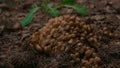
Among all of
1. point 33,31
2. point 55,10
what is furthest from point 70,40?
point 55,10

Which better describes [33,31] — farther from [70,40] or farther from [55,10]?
[70,40]

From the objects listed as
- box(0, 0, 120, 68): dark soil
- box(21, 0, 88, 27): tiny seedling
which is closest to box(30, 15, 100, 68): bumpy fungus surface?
box(0, 0, 120, 68): dark soil

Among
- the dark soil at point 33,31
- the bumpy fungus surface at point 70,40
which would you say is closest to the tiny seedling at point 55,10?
the dark soil at point 33,31

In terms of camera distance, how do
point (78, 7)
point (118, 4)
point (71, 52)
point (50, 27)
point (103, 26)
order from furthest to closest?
point (118, 4), point (78, 7), point (103, 26), point (50, 27), point (71, 52)

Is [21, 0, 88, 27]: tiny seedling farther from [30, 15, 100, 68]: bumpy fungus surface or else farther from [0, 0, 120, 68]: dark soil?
[30, 15, 100, 68]: bumpy fungus surface

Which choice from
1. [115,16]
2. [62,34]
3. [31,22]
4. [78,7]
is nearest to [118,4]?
[115,16]

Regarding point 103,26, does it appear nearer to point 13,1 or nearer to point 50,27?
point 50,27
